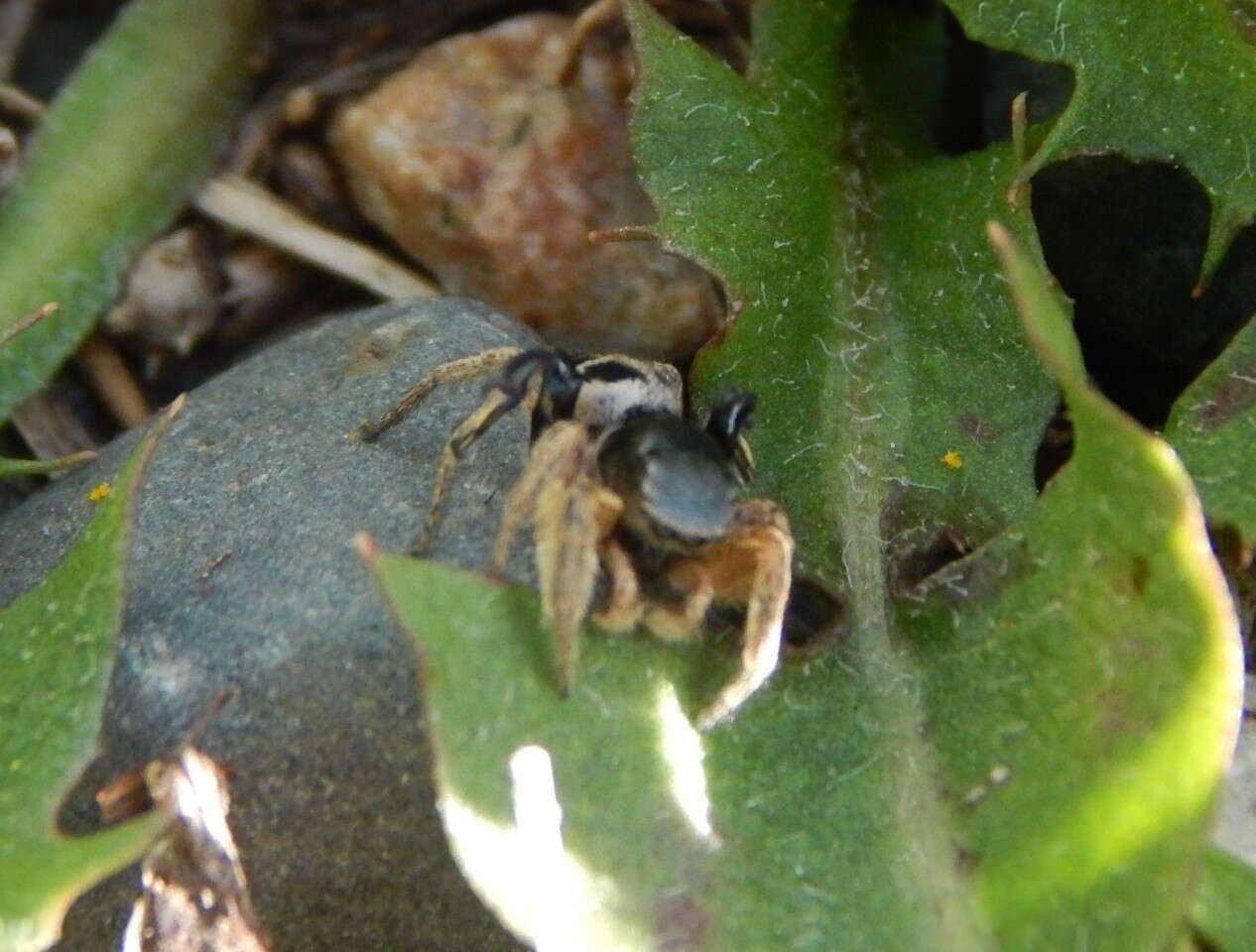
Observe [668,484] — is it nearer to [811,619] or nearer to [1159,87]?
[811,619]

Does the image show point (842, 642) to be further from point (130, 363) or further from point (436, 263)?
point (130, 363)

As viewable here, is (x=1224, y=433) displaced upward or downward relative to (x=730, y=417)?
downward

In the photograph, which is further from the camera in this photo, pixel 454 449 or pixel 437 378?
pixel 437 378

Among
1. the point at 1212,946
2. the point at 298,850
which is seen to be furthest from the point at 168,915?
the point at 1212,946

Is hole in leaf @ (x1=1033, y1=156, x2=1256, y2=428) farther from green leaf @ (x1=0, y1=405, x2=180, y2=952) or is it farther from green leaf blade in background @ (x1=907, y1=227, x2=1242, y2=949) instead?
green leaf @ (x1=0, y1=405, x2=180, y2=952)

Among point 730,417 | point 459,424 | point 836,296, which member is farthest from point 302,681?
point 836,296

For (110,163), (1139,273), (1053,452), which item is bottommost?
(1053,452)

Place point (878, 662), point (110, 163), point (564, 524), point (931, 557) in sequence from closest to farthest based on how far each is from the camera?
point (564, 524), point (878, 662), point (931, 557), point (110, 163)

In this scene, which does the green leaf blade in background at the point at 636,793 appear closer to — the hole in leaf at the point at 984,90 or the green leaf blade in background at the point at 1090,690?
the green leaf blade in background at the point at 1090,690
